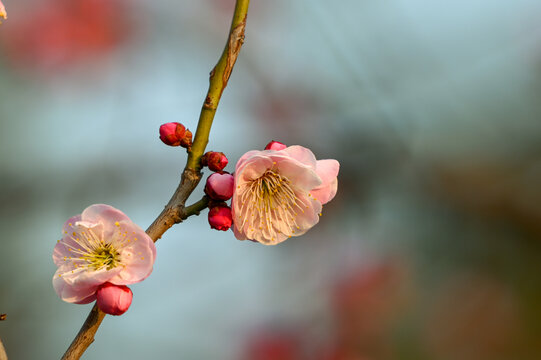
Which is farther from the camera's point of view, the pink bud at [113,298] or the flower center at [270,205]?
the flower center at [270,205]

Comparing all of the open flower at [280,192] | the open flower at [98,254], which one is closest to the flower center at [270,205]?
the open flower at [280,192]

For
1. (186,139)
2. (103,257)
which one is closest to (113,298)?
(103,257)

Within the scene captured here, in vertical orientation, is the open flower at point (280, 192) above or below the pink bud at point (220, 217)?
above

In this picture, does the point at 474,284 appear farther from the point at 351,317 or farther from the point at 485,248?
the point at 351,317

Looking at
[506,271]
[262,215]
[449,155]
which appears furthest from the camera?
[449,155]

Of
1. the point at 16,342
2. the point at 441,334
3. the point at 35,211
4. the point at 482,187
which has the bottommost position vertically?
the point at 16,342

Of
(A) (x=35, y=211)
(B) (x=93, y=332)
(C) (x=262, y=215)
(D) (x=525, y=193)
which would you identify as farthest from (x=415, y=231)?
(B) (x=93, y=332)

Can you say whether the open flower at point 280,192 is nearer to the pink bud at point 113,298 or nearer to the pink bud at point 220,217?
the pink bud at point 220,217
